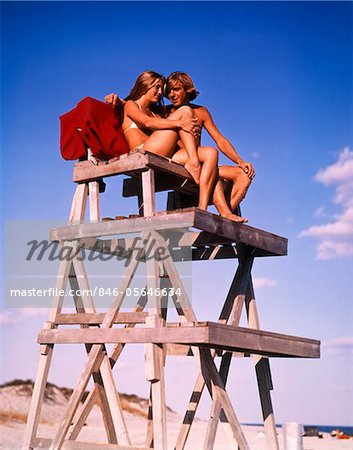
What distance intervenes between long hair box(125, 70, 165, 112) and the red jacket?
1.25 feet

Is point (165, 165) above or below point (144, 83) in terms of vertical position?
below

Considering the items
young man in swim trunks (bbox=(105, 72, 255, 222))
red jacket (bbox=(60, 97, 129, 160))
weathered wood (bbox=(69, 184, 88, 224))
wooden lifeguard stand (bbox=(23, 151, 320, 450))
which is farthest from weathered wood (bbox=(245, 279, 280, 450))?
red jacket (bbox=(60, 97, 129, 160))

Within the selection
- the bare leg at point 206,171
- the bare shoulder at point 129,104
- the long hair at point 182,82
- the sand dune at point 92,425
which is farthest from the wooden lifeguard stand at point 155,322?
the sand dune at point 92,425

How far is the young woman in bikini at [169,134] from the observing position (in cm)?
1029

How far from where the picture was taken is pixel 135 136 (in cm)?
1069

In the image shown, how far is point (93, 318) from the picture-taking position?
1026 centimetres

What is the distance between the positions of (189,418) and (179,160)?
3388mm

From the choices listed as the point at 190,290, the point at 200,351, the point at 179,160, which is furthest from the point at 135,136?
the point at 200,351

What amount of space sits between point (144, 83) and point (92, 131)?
0.98m

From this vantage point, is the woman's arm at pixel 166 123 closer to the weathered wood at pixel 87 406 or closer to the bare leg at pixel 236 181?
the bare leg at pixel 236 181

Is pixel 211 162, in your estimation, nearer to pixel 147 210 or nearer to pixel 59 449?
pixel 147 210

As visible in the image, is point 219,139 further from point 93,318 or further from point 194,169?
point 93,318

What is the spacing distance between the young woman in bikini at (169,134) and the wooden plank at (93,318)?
1.54 meters

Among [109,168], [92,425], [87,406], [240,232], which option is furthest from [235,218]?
[92,425]
